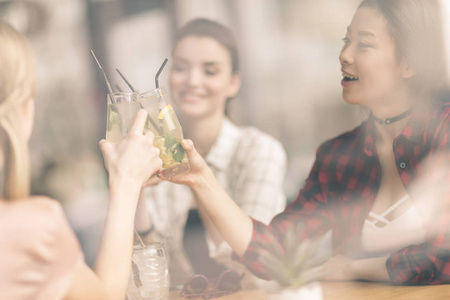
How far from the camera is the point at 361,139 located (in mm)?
1590

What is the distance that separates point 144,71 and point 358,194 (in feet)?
2.41

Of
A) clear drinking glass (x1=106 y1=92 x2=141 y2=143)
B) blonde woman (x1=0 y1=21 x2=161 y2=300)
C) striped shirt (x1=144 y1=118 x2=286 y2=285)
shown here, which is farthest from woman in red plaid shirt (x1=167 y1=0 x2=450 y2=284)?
blonde woman (x1=0 y1=21 x2=161 y2=300)

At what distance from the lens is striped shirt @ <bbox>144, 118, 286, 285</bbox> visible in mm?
1656

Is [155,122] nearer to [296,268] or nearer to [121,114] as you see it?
[121,114]

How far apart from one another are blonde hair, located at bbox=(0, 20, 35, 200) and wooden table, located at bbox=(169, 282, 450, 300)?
593 mm

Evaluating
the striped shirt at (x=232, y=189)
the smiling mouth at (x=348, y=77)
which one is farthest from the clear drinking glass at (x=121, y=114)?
the smiling mouth at (x=348, y=77)

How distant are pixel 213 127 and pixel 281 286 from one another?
0.78 m

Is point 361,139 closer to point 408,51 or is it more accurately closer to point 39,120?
point 408,51

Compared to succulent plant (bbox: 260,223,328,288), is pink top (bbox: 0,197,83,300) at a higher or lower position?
higher

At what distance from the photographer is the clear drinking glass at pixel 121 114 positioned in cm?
114

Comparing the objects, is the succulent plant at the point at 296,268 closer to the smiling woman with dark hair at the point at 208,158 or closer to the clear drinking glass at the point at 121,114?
the clear drinking glass at the point at 121,114

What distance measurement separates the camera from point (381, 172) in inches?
59.7

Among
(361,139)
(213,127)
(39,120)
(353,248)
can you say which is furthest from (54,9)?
(353,248)

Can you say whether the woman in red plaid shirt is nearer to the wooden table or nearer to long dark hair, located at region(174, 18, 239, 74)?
the wooden table
